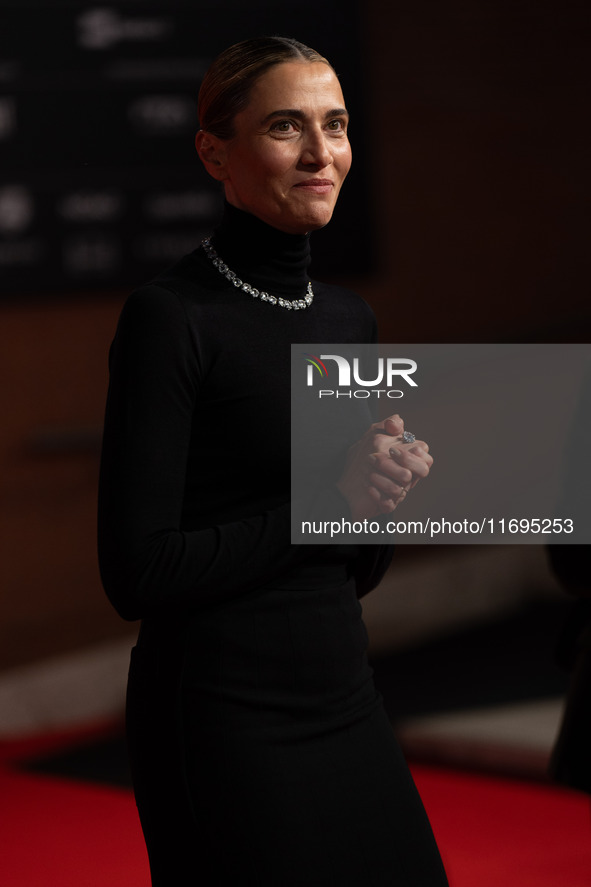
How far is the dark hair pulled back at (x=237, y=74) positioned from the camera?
1.21m

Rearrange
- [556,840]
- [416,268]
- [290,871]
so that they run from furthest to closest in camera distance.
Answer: [416,268] < [556,840] < [290,871]

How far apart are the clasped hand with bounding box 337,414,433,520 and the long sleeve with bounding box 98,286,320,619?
0.11m

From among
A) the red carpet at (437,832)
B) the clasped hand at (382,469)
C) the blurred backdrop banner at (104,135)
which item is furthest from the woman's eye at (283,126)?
the blurred backdrop banner at (104,135)

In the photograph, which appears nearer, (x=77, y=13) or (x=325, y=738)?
(x=325, y=738)

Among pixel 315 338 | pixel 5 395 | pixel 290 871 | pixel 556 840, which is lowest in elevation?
pixel 556 840

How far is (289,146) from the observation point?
3.97ft

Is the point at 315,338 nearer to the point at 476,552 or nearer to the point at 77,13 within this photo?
the point at 77,13

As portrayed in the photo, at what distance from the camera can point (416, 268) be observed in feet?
16.2

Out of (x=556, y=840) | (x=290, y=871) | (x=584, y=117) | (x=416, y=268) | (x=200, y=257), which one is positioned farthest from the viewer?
(x=584, y=117)

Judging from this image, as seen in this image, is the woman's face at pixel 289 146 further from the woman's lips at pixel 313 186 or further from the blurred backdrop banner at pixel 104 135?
the blurred backdrop banner at pixel 104 135

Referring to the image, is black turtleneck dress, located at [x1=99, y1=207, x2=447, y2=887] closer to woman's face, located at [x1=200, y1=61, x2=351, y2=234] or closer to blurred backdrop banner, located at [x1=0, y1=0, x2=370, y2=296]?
woman's face, located at [x1=200, y1=61, x2=351, y2=234]

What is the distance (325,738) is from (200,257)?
1.70ft

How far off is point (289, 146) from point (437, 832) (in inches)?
88.9

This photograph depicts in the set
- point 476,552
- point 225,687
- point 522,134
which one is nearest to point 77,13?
point 522,134
